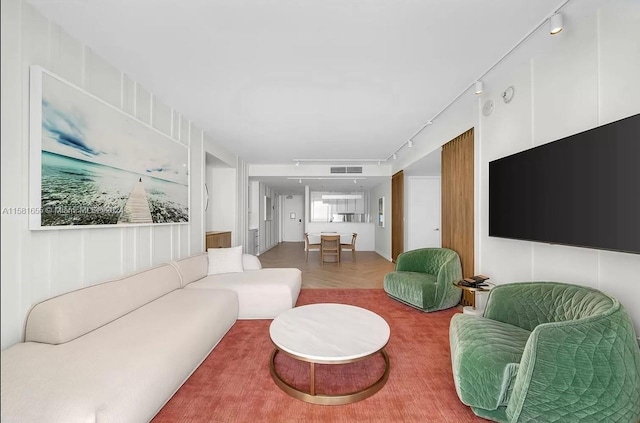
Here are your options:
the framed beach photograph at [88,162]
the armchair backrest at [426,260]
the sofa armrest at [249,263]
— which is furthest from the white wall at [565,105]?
the framed beach photograph at [88,162]

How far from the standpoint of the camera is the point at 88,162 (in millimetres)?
2232

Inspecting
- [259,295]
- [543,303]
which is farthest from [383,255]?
[543,303]

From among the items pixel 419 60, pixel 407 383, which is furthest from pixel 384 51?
pixel 407 383

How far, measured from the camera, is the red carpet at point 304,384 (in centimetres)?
182

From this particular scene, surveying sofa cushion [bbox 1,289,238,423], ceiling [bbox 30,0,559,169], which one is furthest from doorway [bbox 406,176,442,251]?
sofa cushion [bbox 1,289,238,423]

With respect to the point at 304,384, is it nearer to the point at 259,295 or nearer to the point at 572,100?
the point at 259,295

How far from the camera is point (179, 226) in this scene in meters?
3.65

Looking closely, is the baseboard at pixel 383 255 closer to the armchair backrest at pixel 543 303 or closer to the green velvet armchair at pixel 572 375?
the armchair backrest at pixel 543 303

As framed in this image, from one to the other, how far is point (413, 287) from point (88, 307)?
10.5 ft

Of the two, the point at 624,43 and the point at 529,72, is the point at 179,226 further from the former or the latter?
the point at 624,43

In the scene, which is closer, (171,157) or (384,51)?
(384,51)

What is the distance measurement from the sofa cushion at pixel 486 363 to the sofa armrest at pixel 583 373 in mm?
130

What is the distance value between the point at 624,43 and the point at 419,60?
49.7 inches

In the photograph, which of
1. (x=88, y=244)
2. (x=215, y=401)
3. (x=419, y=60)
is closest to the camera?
(x=215, y=401)
